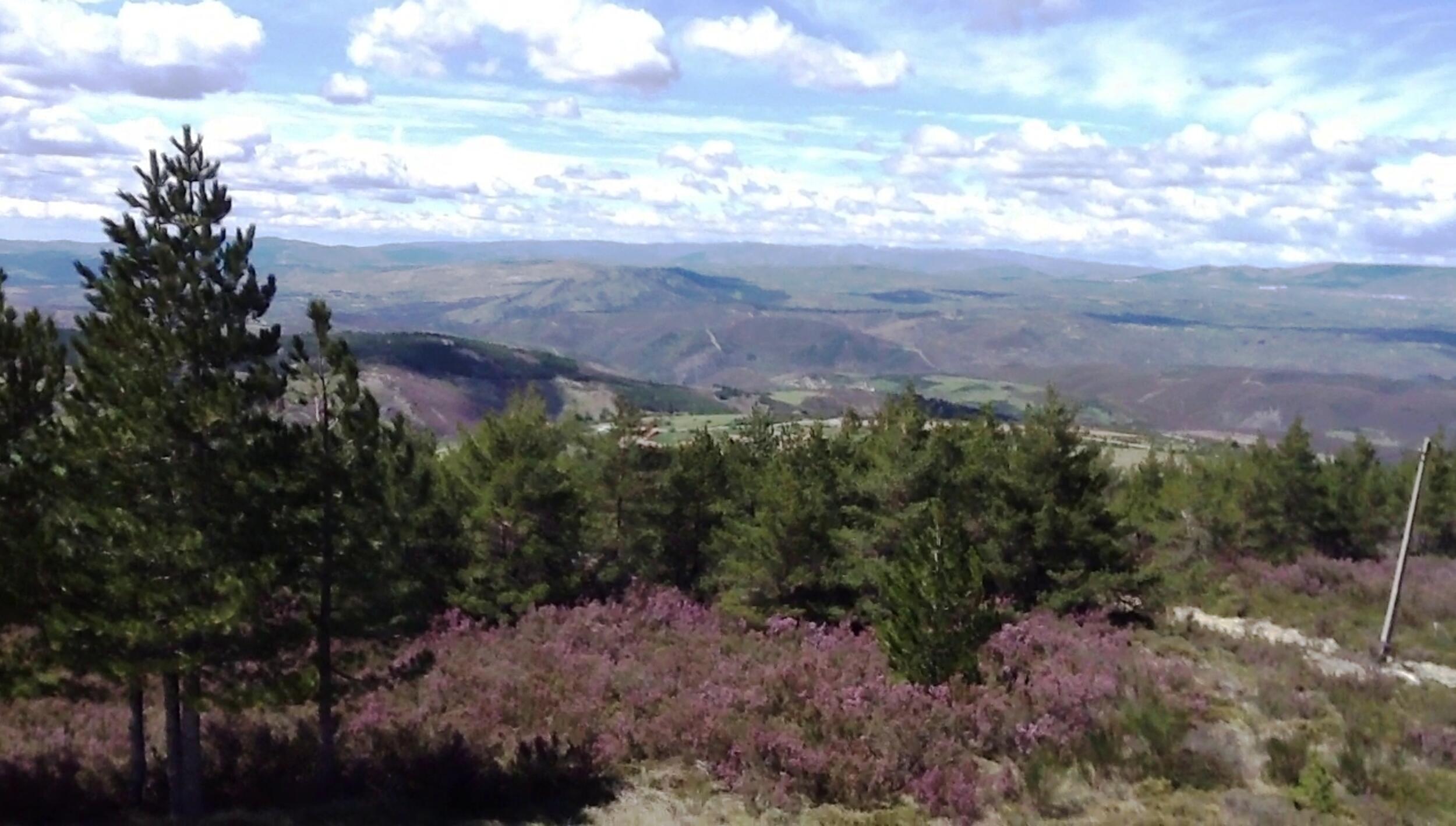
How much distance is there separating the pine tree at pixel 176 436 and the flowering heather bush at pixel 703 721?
3.76 meters

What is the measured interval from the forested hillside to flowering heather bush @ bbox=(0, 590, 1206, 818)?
3.0 inches

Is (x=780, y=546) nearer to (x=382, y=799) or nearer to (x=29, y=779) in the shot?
(x=382, y=799)

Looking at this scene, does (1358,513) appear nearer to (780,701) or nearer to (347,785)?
(780,701)

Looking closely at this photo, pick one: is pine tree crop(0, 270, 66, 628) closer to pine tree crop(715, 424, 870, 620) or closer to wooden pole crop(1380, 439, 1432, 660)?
pine tree crop(715, 424, 870, 620)

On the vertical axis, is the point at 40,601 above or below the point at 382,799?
above

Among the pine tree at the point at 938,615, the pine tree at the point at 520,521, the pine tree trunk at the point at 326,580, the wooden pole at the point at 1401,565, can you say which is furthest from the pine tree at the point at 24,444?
the wooden pole at the point at 1401,565

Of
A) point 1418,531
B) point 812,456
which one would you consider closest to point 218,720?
point 812,456

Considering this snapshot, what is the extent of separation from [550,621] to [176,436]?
11828 millimetres

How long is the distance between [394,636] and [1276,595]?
86.6 ft

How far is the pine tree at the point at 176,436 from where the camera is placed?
1204cm

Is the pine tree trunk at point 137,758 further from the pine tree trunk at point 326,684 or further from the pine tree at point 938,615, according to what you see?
the pine tree at point 938,615

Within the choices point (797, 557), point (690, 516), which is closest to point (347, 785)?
point (797, 557)

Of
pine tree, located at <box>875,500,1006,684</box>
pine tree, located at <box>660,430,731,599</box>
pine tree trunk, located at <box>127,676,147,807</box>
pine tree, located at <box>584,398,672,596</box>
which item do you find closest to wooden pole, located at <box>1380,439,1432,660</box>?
pine tree, located at <box>875,500,1006,684</box>

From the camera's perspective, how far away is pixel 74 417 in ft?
40.9
